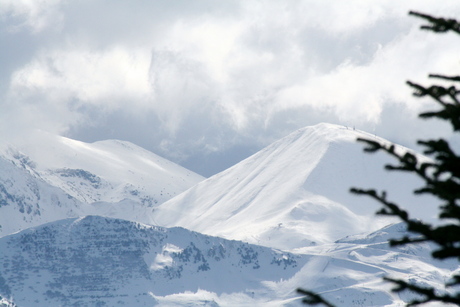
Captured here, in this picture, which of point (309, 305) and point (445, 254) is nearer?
point (445, 254)

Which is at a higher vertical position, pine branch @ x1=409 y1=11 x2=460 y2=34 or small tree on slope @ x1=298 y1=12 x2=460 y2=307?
pine branch @ x1=409 y1=11 x2=460 y2=34

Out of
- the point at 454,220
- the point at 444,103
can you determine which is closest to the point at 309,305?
the point at 454,220

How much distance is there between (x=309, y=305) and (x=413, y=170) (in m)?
2.38

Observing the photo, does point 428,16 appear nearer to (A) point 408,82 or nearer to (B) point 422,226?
(A) point 408,82

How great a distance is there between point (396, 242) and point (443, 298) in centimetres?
103

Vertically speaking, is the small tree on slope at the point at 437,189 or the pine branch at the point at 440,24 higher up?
the pine branch at the point at 440,24

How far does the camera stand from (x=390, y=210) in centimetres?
1217

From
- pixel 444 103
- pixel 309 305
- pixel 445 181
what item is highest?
pixel 444 103

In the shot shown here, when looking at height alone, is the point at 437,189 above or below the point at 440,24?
below

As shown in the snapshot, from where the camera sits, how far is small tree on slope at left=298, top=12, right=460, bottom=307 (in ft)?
37.2

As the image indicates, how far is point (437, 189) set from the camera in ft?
38.3

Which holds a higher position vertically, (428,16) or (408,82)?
(428,16)

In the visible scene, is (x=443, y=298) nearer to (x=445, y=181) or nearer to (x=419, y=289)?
(x=419, y=289)

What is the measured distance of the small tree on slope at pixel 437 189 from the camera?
1134cm
